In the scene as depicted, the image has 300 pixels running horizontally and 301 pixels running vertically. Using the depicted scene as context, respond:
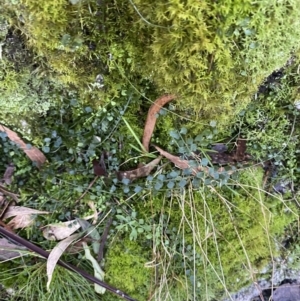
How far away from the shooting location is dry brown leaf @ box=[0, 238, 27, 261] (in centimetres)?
163

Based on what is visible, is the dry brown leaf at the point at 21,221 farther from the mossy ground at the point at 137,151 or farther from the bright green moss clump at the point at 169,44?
the bright green moss clump at the point at 169,44

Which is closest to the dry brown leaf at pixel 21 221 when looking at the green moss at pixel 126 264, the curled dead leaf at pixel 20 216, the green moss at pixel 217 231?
the curled dead leaf at pixel 20 216

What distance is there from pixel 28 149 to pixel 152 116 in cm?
56

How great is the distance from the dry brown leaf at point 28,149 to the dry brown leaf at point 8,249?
362mm

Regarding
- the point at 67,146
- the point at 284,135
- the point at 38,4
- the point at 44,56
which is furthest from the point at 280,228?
the point at 38,4

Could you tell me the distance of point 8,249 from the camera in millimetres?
1622

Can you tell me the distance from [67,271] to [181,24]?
3.69 ft

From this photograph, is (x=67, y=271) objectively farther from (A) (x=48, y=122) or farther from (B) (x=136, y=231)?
(A) (x=48, y=122)

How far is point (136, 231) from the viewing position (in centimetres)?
162

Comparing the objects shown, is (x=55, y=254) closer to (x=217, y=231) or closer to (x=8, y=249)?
(x=8, y=249)

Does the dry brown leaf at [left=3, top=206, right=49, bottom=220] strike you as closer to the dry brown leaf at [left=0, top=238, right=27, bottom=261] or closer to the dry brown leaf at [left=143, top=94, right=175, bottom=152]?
the dry brown leaf at [left=0, top=238, right=27, bottom=261]

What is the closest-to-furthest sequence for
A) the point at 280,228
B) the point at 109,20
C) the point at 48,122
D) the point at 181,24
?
the point at 181,24, the point at 109,20, the point at 48,122, the point at 280,228

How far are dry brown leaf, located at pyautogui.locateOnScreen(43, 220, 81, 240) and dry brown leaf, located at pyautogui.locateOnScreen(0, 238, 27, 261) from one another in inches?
4.6

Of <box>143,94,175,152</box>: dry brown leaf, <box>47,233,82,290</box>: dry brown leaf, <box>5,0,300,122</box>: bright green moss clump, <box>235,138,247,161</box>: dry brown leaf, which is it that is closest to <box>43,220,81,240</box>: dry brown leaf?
<box>47,233,82,290</box>: dry brown leaf
